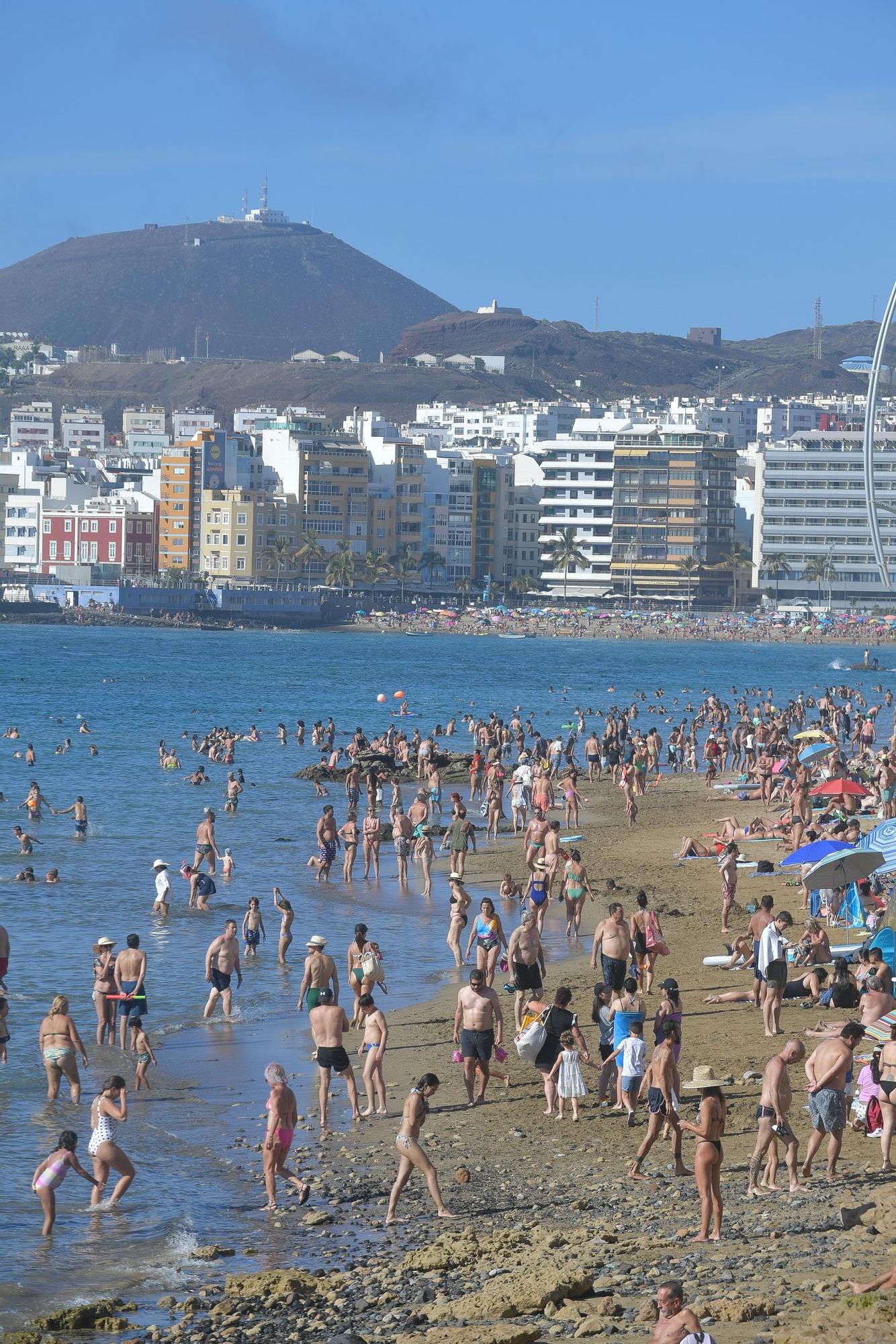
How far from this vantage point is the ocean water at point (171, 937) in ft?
40.4

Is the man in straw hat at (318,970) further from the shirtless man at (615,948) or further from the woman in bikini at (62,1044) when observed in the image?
the shirtless man at (615,948)

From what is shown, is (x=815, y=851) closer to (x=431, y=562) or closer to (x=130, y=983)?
(x=130, y=983)

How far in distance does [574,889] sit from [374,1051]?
25.4ft

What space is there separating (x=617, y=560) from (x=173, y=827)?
119457 millimetres

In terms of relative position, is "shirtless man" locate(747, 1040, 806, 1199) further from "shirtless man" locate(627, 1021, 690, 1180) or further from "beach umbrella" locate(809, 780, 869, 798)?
"beach umbrella" locate(809, 780, 869, 798)

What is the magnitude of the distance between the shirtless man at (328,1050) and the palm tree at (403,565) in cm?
13285

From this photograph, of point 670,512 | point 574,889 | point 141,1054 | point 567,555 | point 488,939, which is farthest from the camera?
point 670,512

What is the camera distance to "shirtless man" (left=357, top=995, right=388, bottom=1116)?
14.6m

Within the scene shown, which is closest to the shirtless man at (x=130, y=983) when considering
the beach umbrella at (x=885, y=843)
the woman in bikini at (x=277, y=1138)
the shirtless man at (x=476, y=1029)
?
the shirtless man at (x=476, y=1029)

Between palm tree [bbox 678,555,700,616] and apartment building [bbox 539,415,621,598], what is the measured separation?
615 centimetres

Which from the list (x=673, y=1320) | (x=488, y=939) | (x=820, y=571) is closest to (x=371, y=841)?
(x=488, y=939)

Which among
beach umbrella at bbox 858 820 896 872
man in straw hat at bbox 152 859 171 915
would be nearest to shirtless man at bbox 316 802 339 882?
man in straw hat at bbox 152 859 171 915

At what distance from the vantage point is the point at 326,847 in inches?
1105

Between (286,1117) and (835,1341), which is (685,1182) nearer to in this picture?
(286,1117)
